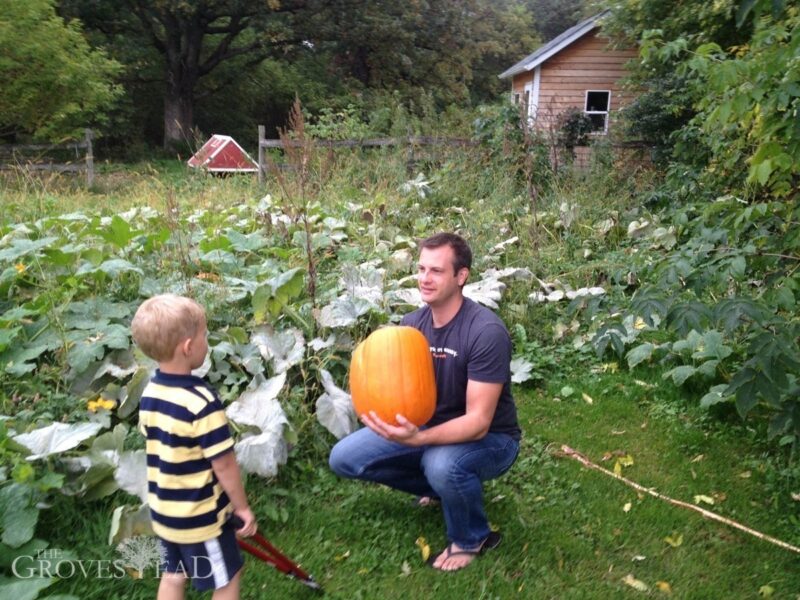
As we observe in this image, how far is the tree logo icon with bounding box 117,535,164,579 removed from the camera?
90.5 inches

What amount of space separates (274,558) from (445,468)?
2.25 ft

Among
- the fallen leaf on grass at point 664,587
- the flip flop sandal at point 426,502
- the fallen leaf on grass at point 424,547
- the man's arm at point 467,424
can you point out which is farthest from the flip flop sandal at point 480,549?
the fallen leaf on grass at point 664,587

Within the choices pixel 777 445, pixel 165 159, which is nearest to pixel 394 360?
pixel 777 445

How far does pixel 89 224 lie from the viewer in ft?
14.9

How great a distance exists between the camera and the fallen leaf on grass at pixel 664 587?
8.00 feet

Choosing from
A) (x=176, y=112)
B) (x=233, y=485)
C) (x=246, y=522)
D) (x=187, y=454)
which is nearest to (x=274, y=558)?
(x=246, y=522)

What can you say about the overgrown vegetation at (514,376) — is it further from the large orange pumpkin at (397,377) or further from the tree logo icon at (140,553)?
the large orange pumpkin at (397,377)

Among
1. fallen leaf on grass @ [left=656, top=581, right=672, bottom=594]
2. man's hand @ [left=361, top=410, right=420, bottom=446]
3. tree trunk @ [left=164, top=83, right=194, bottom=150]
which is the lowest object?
fallen leaf on grass @ [left=656, top=581, right=672, bottom=594]

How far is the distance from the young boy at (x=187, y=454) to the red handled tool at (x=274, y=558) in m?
0.10

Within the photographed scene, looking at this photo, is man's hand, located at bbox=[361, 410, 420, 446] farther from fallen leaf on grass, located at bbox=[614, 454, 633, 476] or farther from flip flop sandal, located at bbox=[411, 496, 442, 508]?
fallen leaf on grass, located at bbox=[614, 454, 633, 476]

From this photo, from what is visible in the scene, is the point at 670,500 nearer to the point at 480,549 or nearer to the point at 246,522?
the point at 480,549

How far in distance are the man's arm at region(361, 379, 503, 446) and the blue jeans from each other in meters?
0.09

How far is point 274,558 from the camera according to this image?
2178 millimetres

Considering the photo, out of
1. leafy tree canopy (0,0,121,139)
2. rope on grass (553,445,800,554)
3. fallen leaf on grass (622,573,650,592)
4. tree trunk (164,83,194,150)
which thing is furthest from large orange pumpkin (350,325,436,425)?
tree trunk (164,83,194,150)
